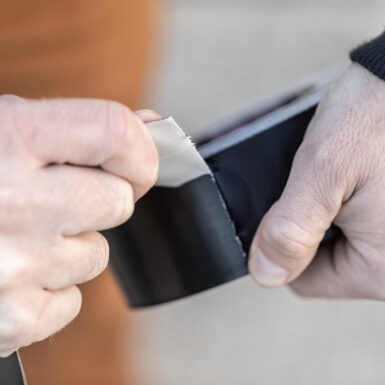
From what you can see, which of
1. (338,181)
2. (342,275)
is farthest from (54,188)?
(342,275)

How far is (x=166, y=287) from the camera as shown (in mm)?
Result: 943

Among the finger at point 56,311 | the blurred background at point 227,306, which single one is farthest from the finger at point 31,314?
the blurred background at point 227,306

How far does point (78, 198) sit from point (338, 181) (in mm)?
343

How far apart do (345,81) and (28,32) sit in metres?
0.53

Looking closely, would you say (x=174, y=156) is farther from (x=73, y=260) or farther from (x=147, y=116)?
(x=73, y=260)

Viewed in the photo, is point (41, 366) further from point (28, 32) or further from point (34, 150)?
point (34, 150)

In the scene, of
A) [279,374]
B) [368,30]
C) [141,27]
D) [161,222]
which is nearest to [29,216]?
[161,222]

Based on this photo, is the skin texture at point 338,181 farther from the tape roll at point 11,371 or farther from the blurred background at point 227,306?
the blurred background at point 227,306

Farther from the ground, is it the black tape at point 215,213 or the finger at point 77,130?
the finger at point 77,130

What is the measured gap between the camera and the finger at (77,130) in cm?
60

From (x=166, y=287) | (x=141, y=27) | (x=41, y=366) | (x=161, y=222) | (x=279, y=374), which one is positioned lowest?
(x=279, y=374)

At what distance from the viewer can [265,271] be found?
89 centimetres

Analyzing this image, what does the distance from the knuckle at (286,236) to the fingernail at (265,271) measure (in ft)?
0.14

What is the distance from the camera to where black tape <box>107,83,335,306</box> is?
2.74 ft
